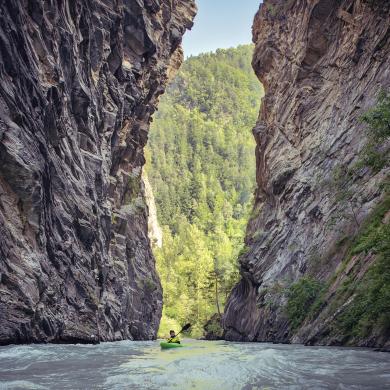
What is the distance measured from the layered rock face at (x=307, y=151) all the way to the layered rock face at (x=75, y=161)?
1244 centimetres

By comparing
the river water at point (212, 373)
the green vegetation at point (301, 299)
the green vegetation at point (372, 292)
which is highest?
the green vegetation at point (301, 299)

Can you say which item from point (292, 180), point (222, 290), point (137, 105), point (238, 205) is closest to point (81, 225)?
point (292, 180)

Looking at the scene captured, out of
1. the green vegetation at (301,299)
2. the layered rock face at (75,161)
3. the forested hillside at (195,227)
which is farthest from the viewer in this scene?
the forested hillside at (195,227)

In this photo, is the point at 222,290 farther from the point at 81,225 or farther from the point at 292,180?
the point at 81,225

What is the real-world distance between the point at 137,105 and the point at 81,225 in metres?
23.5

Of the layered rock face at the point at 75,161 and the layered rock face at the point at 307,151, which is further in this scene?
the layered rock face at the point at 307,151

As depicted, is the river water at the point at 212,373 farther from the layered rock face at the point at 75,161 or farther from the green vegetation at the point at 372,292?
the layered rock face at the point at 75,161

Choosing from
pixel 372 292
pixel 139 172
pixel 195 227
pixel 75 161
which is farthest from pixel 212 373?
pixel 195 227

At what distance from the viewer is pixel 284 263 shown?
37438mm

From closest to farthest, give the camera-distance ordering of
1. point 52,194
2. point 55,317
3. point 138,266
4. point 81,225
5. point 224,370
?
point 224,370 → point 55,317 → point 52,194 → point 81,225 → point 138,266

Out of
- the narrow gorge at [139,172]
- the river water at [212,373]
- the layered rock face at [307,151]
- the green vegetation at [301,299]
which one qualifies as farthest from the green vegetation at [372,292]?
the green vegetation at [301,299]

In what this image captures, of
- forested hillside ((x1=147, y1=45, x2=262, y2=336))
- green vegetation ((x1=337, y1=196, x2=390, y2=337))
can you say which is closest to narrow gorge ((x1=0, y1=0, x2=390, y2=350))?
green vegetation ((x1=337, y1=196, x2=390, y2=337))

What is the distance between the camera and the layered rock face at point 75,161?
21719mm

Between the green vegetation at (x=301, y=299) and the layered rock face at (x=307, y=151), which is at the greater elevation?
the layered rock face at (x=307, y=151)
